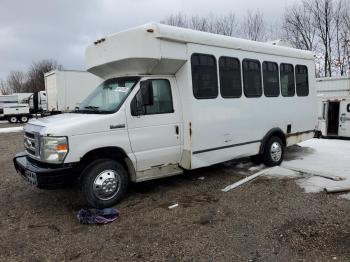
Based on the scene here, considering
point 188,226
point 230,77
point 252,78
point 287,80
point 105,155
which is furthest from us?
point 287,80

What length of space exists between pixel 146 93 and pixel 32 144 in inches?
80.5

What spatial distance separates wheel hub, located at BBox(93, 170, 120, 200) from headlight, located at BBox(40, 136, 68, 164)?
0.71 metres

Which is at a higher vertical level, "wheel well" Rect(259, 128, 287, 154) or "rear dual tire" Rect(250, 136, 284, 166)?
"wheel well" Rect(259, 128, 287, 154)

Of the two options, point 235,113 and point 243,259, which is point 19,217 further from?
point 235,113

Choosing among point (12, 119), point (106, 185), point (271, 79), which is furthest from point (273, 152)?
point (12, 119)

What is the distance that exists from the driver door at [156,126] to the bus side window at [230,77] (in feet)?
3.81

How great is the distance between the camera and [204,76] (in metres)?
6.72

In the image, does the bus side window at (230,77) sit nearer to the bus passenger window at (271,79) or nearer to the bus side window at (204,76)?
the bus side window at (204,76)

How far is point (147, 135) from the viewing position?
6082 millimetres

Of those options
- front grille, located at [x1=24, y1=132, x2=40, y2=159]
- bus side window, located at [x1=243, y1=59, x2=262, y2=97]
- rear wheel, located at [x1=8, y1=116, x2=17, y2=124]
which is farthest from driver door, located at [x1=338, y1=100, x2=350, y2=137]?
rear wheel, located at [x1=8, y1=116, x2=17, y2=124]

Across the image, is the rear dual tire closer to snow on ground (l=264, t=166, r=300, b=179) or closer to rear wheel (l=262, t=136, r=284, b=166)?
rear wheel (l=262, t=136, r=284, b=166)

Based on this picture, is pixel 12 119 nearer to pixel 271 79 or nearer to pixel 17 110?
pixel 17 110

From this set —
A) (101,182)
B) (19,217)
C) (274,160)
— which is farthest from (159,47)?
(274,160)

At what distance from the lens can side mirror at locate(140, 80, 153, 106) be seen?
19.5 feet
